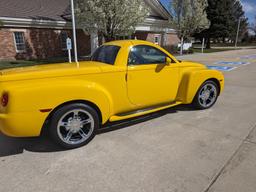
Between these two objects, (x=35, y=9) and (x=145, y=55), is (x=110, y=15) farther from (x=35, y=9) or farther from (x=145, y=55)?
(x=145, y=55)

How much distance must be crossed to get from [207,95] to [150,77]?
5.94 ft

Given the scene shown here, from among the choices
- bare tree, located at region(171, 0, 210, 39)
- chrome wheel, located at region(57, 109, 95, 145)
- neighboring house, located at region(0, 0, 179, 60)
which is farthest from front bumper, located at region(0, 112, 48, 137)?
bare tree, located at region(171, 0, 210, 39)

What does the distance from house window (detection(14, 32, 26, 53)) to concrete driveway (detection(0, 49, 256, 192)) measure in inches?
578

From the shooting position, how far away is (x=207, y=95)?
5082 mm

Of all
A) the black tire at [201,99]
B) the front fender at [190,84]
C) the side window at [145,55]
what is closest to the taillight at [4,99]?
the side window at [145,55]

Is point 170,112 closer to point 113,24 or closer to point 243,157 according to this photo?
point 243,157

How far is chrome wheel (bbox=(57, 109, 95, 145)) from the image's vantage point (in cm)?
331

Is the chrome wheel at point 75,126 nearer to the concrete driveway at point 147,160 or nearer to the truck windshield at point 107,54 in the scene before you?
the concrete driveway at point 147,160

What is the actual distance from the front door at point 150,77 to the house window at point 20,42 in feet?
50.2

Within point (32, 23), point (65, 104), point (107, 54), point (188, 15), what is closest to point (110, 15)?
point (32, 23)

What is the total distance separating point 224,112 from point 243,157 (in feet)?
6.41

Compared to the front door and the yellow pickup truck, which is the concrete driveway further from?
the front door

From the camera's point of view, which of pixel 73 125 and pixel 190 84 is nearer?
pixel 73 125

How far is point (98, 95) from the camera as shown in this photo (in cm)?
343
